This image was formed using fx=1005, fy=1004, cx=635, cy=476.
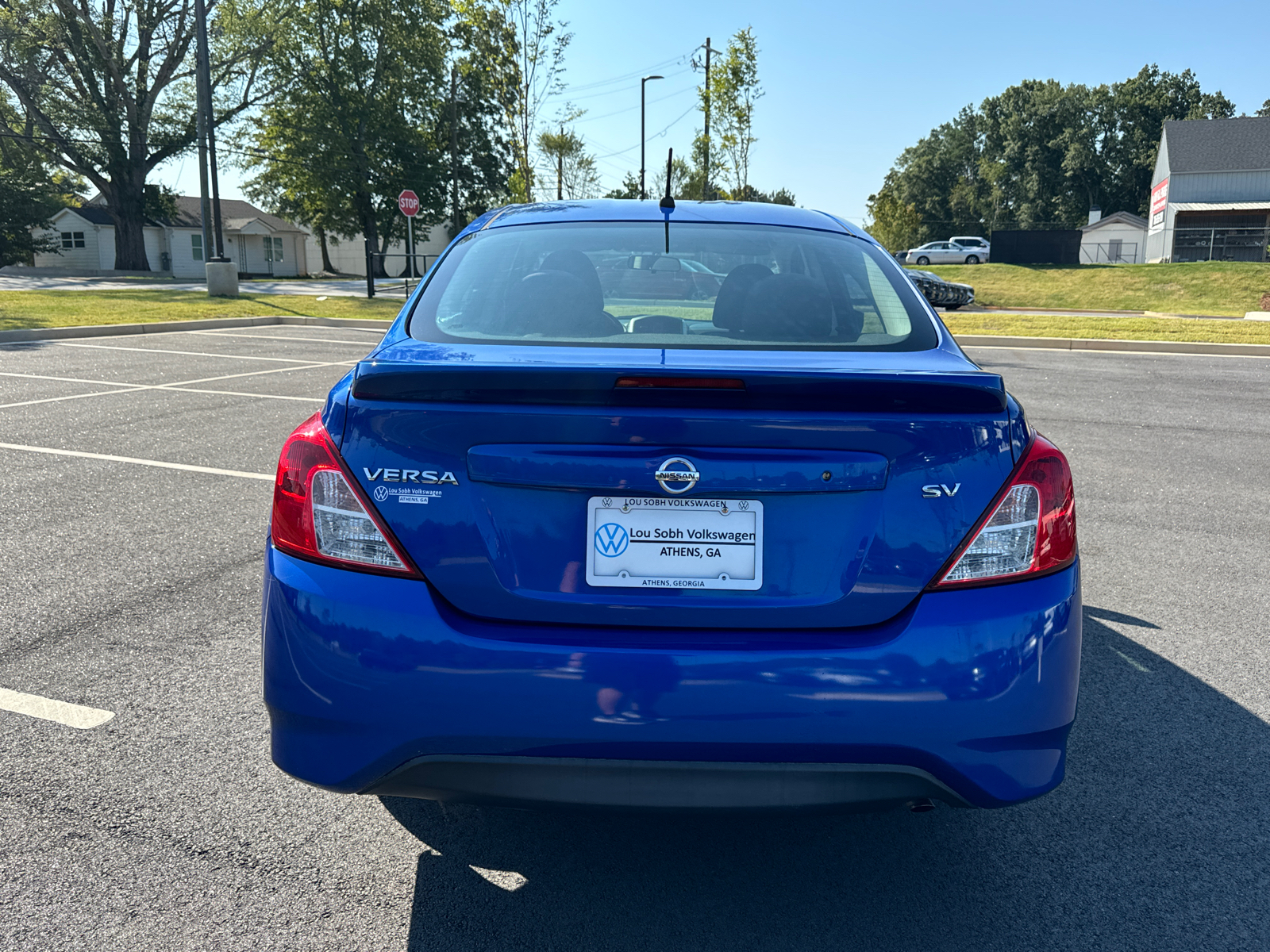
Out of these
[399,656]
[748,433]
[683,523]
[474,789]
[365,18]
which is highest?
[365,18]

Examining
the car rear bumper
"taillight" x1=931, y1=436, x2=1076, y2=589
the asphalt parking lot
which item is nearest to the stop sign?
the asphalt parking lot

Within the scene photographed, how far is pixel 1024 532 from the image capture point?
Answer: 2086 mm

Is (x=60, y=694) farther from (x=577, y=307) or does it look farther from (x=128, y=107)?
(x=128, y=107)

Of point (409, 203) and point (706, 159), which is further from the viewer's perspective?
point (706, 159)

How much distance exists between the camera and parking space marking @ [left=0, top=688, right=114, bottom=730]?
10.5 feet

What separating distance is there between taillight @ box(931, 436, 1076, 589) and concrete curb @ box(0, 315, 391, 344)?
17.8m

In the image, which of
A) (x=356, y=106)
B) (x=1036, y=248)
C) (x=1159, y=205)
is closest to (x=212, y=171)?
(x=356, y=106)

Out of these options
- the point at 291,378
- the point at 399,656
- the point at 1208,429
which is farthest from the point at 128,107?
the point at 399,656

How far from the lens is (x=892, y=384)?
202 cm

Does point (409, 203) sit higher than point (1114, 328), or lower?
higher

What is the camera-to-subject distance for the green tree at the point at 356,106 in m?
43.6

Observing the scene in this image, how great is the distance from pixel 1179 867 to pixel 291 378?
11091 mm

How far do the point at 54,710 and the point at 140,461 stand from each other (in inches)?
167

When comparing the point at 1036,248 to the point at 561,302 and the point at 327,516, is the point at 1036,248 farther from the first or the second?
the point at 327,516
